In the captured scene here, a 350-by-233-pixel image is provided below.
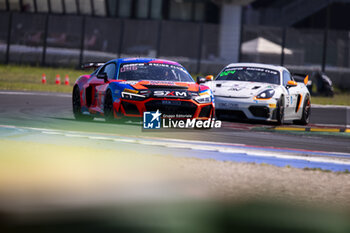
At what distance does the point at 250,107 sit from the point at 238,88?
54 centimetres

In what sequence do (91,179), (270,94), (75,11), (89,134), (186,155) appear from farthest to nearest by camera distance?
(75,11), (270,94), (89,134), (186,155), (91,179)

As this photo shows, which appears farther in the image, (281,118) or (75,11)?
(75,11)

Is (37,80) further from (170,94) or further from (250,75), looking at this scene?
(170,94)

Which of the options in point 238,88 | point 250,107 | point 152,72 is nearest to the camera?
point 152,72

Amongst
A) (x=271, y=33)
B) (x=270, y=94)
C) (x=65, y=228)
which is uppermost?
(x=271, y=33)

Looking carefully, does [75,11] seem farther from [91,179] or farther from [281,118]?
[91,179]

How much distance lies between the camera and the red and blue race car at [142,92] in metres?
11.9

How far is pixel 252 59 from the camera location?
34.0m

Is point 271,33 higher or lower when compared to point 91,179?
higher

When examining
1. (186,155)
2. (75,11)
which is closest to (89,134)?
(186,155)

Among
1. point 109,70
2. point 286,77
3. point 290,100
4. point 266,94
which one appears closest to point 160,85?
point 109,70

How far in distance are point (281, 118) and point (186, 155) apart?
543 cm

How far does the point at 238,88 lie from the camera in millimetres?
14547

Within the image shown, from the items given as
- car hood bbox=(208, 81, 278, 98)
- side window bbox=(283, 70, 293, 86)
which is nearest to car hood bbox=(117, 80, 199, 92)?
car hood bbox=(208, 81, 278, 98)
